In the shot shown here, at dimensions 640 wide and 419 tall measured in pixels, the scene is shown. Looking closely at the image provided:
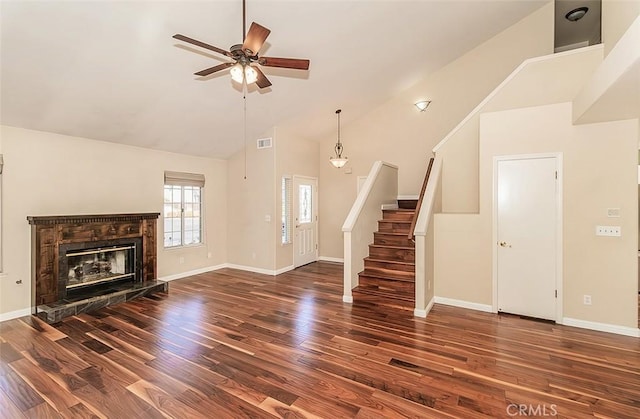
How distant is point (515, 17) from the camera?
538 cm

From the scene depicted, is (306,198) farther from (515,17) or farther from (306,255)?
(515,17)

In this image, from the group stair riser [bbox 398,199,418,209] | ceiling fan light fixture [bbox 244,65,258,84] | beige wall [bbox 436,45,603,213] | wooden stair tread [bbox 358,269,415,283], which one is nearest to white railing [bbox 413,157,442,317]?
wooden stair tread [bbox 358,269,415,283]

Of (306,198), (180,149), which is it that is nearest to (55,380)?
(180,149)

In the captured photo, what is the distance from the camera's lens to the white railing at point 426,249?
4.05 m

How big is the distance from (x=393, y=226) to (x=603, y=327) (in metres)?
2.96

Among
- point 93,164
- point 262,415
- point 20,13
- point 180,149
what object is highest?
point 20,13

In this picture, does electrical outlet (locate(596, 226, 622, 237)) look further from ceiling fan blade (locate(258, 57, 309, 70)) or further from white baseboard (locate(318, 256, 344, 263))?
white baseboard (locate(318, 256, 344, 263))

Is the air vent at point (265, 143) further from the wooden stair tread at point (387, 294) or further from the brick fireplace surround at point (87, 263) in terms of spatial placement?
the wooden stair tread at point (387, 294)

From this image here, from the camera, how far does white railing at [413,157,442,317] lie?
13.3ft

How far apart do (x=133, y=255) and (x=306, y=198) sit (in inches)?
153

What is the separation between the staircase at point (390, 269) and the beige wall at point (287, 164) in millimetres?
2193

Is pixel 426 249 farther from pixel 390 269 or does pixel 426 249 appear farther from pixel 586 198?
pixel 586 198

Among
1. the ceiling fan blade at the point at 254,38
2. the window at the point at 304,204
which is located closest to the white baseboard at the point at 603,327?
the ceiling fan blade at the point at 254,38

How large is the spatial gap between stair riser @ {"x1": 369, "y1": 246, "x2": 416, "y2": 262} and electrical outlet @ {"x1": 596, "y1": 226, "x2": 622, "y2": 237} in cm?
222
